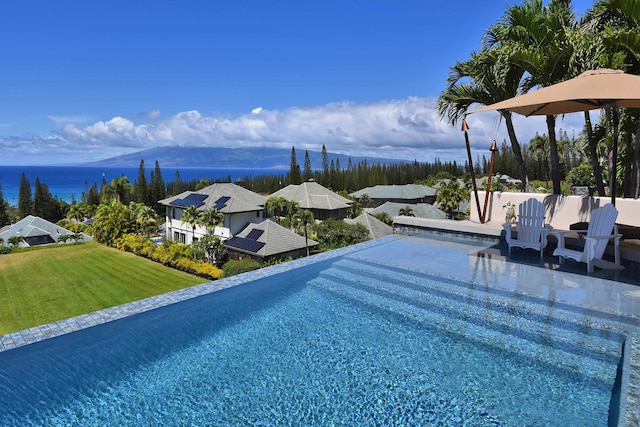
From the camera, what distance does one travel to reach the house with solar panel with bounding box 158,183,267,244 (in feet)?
97.8

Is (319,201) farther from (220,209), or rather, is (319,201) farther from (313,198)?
(220,209)

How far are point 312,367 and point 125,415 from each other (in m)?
1.62

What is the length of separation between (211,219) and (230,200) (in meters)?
2.73

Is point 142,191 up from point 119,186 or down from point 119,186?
down

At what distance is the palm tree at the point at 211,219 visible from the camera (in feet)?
94.7

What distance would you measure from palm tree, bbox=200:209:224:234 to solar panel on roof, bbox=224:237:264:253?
8.50 ft

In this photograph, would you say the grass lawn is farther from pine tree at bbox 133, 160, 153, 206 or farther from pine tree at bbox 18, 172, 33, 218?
pine tree at bbox 18, 172, 33, 218

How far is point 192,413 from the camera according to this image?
9.85 ft

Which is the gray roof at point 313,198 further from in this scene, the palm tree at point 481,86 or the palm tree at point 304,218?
the palm tree at point 481,86

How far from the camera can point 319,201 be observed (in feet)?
123

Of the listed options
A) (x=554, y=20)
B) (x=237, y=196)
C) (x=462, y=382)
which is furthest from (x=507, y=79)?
(x=237, y=196)

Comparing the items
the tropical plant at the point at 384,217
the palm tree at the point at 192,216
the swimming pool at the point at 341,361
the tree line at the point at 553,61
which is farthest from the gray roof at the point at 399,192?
the swimming pool at the point at 341,361

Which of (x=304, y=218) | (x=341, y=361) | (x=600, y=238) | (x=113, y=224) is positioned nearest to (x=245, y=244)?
(x=304, y=218)

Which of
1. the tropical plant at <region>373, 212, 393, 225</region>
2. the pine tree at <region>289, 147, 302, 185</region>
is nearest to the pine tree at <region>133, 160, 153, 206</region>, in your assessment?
the pine tree at <region>289, 147, 302, 185</region>
